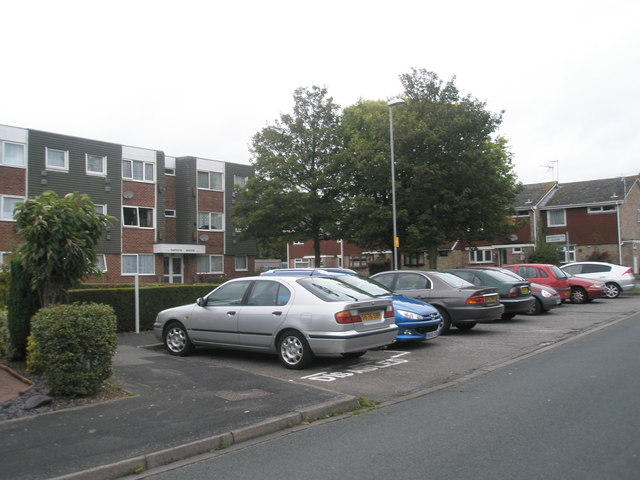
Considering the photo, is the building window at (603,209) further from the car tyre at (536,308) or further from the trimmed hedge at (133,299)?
the trimmed hedge at (133,299)

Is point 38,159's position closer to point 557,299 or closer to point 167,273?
point 167,273

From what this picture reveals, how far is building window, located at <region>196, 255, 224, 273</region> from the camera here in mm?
36438

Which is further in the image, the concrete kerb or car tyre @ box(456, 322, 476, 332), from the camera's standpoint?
car tyre @ box(456, 322, 476, 332)

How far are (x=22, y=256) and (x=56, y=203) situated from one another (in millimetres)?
950

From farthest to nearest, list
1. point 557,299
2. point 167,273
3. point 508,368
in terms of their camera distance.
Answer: point 167,273 < point 557,299 < point 508,368

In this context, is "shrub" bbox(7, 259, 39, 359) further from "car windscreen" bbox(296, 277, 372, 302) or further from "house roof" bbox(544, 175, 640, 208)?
"house roof" bbox(544, 175, 640, 208)

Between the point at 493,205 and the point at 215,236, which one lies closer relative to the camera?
the point at 493,205

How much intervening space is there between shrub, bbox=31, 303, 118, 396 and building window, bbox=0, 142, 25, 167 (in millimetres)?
23990

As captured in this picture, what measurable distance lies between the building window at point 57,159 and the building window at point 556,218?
118 ft

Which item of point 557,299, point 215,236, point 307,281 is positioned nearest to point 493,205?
point 557,299

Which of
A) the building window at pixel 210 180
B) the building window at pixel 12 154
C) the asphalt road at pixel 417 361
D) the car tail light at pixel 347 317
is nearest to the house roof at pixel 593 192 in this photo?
the building window at pixel 210 180

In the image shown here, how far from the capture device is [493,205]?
1112 inches

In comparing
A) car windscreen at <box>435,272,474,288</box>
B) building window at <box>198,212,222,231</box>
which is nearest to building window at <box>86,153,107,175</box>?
building window at <box>198,212,222,231</box>

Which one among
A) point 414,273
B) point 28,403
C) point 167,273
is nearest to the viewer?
point 28,403
